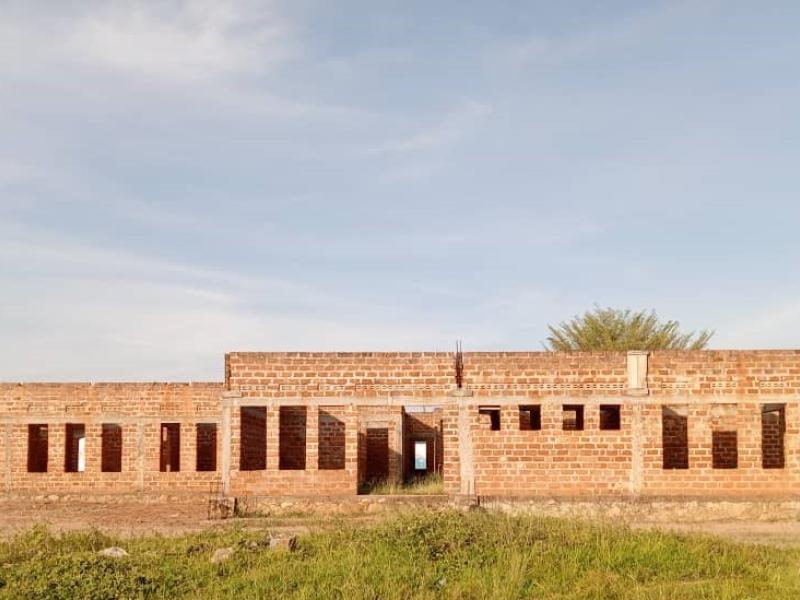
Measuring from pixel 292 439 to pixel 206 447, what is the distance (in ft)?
14.8

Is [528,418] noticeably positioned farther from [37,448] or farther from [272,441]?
[37,448]

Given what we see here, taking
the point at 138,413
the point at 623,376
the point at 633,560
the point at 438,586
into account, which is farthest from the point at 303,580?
the point at 138,413

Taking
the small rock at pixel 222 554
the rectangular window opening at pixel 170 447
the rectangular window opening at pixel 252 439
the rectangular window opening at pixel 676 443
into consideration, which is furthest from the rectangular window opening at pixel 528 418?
the rectangular window opening at pixel 170 447

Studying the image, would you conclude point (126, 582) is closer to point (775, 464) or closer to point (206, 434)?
point (775, 464)

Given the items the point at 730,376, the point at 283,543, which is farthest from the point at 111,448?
the point at 730,376

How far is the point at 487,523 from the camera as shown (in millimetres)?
12422

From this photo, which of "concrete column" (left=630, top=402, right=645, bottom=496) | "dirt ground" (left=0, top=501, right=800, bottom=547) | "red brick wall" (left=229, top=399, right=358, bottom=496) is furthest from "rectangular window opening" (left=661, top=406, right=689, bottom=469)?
"red brick wall" (left=229, top=399, right=358, bottom=496)

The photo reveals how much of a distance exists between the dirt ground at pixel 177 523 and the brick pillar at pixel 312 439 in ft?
3.32

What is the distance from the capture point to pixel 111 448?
25.2 m

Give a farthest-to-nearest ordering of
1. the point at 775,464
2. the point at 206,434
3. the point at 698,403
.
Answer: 1. the point at 206,434
2. the point at 775,464
3. the point at 698,403

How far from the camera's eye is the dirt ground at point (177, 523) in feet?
49.1

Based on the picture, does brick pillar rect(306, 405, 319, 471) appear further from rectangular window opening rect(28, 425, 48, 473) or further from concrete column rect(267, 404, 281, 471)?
rectangular window opening rect(28, 425, 48, 473)

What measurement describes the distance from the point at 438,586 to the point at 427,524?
70.5 inches

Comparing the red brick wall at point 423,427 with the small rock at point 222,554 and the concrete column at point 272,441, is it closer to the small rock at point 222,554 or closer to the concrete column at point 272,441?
the concrete column at point 272,441
